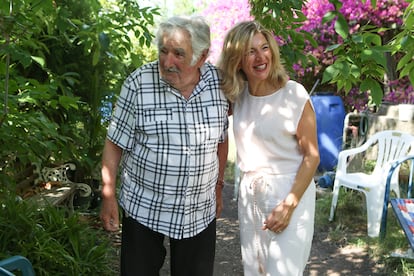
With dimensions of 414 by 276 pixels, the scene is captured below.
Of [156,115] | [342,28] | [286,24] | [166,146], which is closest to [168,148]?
[166,146]

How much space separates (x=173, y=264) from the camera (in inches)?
82.0

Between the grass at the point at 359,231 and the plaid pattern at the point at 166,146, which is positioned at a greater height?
the plaid pattern at the point at 166,146

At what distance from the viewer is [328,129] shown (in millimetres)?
6160

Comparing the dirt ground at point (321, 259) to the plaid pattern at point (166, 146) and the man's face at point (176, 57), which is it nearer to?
the plaid pattern at point (166, 146)

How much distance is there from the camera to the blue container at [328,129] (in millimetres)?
Result: 6152

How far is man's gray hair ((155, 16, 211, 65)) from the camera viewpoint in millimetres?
1831

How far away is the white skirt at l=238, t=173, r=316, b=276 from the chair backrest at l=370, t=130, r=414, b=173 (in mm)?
2938

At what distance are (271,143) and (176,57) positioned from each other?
19.2 inches

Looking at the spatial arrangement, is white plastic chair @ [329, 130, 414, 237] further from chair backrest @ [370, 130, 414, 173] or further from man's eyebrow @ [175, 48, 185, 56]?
man's eyebrow @ [175, 48, 185, 56]

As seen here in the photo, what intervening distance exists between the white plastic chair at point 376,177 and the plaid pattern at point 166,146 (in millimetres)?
2703

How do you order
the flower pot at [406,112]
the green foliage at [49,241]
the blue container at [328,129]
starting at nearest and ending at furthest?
1. the green foliage at [49,241]
2. the flower pot at [406,112]
3. the blue container at [328,129]

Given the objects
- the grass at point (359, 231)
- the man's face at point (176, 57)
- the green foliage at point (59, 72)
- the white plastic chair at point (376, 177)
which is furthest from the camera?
the white plastic chair at point (376, 177)

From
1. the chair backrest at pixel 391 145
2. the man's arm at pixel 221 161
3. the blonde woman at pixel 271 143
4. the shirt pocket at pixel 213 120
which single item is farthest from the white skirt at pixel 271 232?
the chair backrest at pixel 391 145

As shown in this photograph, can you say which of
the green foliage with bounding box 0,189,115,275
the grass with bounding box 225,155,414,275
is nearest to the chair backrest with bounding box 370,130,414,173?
the grass with bounding box 225,155,414,275
